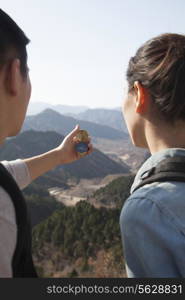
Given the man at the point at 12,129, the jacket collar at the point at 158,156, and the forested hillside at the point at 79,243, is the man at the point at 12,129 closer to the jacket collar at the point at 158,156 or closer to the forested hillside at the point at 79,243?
the jacket collar at the point at 158,156

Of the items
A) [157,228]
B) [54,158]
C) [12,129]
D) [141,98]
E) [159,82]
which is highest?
[159,82]

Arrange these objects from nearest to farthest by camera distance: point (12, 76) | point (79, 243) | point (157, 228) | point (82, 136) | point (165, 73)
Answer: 1. point (157, 228)
2. point (12, 76)
3. point (165, 73)
4. point (82, 136)
5. point (79, 243)

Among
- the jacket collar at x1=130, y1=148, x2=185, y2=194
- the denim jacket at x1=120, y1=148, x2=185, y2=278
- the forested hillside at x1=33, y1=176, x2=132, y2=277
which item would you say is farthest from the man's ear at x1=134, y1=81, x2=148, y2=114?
the forested hillside at x1=33, y1=176, x2=132, y2=277

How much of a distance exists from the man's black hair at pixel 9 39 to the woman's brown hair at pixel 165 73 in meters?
0.70

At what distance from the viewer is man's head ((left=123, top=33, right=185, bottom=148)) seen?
200cm

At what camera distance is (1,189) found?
175cm

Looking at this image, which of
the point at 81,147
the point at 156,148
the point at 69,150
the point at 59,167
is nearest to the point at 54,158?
the point at 69,150

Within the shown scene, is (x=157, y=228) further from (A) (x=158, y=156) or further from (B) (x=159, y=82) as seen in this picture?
(B) (x=159, y=82)

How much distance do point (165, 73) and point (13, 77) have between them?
0.83 m

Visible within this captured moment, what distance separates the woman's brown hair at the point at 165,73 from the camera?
199 cm

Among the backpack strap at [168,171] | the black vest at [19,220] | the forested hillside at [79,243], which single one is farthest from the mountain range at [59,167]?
the backpack strap at [168,171]

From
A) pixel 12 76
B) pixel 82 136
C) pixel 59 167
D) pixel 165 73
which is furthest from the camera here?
pixel 59 167

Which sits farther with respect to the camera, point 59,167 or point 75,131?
point 59,167

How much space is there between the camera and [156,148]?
2.13m
